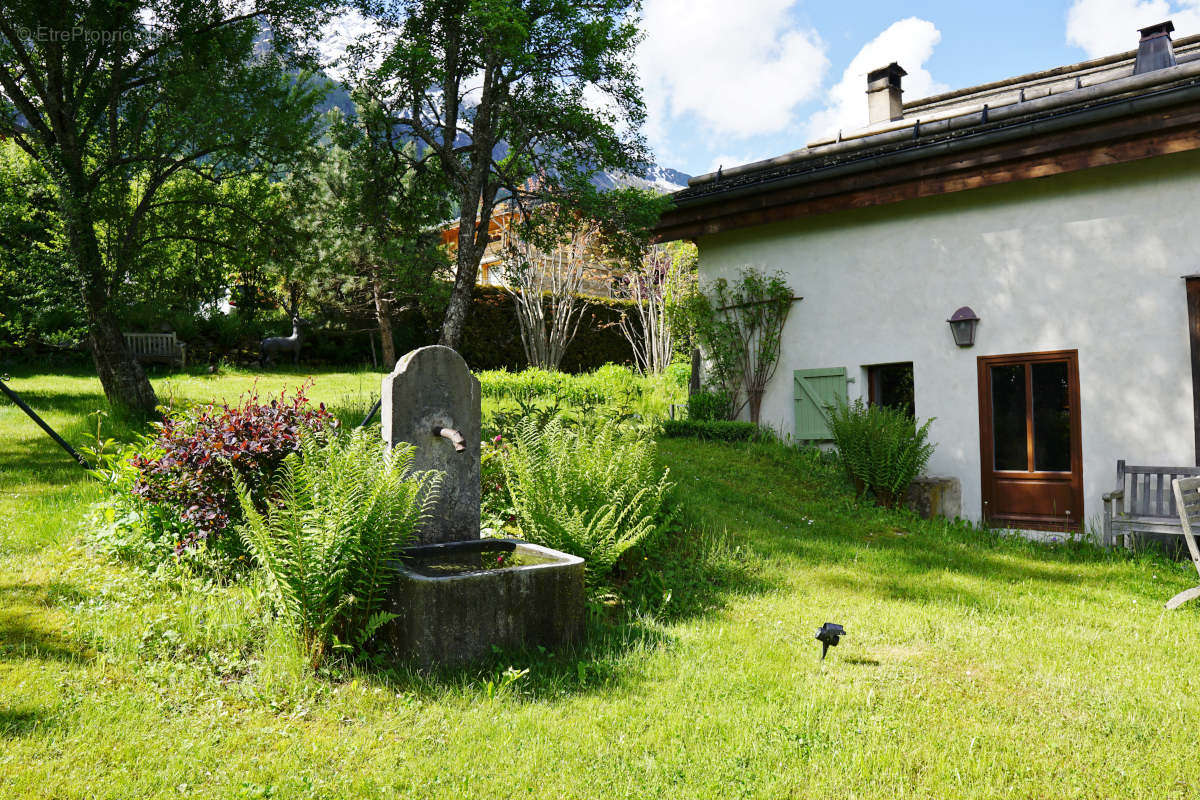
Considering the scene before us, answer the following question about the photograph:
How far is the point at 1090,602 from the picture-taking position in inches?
229

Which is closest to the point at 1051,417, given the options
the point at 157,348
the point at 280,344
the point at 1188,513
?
the point at 1188,513

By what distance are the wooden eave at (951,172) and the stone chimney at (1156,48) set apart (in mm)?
3095

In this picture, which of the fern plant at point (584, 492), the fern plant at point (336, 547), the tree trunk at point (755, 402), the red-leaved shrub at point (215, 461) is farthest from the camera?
the tree trunk at point (755, 402)

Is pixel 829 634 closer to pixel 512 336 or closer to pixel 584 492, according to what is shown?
pixel 584 492

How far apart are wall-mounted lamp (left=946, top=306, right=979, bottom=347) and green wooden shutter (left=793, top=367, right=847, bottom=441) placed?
156 cm

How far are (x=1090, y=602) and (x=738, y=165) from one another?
8.61m

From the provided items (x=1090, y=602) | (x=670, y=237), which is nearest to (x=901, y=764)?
(x=1090, y=602)

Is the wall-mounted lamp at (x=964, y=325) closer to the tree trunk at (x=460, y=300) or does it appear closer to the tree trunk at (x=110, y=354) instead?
the tree trunk at (x=460, y=300)

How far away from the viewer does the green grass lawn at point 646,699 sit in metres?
2.93

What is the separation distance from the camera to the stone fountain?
12.7 feet

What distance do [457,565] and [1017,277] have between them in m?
7.93

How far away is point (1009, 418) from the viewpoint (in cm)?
932

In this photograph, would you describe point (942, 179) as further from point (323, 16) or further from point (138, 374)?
point (138, 374)

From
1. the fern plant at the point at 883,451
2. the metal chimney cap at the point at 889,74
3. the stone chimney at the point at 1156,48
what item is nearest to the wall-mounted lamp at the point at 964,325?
the fern plant at the point at 883,451
